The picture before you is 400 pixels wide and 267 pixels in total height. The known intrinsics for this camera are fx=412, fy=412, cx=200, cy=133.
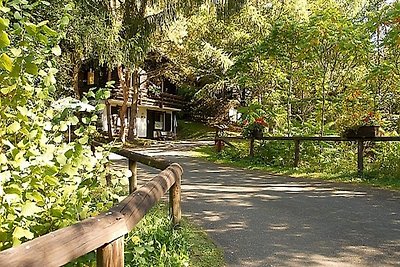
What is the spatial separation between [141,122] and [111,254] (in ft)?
99.9

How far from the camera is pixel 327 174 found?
10.3 meters

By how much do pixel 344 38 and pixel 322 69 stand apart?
1395mm

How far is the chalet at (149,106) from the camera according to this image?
91.9 feet

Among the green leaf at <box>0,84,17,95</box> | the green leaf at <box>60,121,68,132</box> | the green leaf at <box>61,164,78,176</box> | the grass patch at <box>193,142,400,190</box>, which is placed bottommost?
the grass patch at <box>193,142,400,190</box>

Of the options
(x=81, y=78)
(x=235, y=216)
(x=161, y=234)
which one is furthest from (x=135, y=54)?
(x=81, y=78)

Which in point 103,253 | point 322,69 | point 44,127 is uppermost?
point 322,69

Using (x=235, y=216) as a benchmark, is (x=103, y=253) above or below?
above

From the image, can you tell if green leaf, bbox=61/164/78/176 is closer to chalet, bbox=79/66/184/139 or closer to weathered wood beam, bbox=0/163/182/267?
weathered wood beam, bbox=0/163/182/267

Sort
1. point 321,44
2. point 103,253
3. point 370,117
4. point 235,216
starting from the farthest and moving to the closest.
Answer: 1. point 321,44
2. point 370,117
3. point 235,216
4. point 103,253

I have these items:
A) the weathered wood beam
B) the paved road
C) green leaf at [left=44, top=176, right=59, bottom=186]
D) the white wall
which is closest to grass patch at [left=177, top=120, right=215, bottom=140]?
the white wall

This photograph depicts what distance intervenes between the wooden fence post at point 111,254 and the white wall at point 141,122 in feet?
97.7

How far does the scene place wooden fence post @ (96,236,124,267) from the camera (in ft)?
5.61

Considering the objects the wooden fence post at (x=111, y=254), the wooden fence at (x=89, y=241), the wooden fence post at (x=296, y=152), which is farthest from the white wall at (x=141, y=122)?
the wooden fence post at (x=111, y=254)

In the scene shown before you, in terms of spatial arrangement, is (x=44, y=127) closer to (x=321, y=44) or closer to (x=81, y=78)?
(x=321, y=44)
